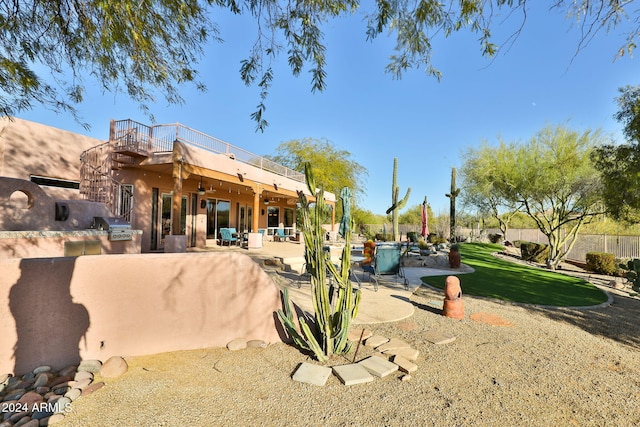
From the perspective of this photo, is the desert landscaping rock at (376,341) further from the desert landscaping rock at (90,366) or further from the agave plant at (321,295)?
the desert landscaping rock at (90,366)

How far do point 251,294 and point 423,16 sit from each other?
14.8 feet

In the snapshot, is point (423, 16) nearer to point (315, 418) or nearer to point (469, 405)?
point (469, 405)

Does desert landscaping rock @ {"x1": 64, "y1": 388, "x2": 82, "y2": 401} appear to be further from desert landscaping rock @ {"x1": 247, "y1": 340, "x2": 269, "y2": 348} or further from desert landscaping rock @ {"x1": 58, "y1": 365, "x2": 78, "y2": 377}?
desert landscaping rock @ {"x1": 247, "y1": 340, "x2": 269, "y2": 348}

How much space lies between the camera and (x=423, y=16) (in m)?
3.97

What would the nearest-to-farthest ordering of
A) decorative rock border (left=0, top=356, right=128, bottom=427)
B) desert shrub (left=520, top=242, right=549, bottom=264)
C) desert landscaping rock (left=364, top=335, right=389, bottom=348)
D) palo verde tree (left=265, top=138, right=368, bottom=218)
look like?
decorative rock border (left=0, top=356, right=128, bottom=427) → desert landscaping rock (left=364, top=335, right=389, bottom=348) → desert shrub (left=520, top=242, right=549, bottom=264) → palo verde tree (left=265, top=138, right=368, bottom=218)

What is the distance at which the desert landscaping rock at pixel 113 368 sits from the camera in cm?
304

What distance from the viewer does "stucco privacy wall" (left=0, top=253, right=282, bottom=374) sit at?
2988mm

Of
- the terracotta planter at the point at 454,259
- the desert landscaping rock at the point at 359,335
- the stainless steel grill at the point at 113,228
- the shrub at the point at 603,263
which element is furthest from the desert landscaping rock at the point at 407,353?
the shrub at the point at 603,263

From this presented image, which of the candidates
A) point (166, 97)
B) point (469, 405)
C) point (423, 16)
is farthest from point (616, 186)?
point (166, 97)

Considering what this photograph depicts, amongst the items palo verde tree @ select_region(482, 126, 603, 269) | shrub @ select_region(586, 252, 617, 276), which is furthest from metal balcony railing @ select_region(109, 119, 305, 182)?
shrub @ select_region(586, 252, 617, 276)

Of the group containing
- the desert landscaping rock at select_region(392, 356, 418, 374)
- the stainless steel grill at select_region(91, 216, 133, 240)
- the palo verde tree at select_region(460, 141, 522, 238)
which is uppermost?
the palo verde tree at select_region(460, 141, 522, 238)

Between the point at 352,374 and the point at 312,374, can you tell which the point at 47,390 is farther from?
the point at 352,374

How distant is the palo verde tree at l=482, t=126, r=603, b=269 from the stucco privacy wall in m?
14.0

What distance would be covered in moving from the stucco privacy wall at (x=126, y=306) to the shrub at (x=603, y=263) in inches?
595
